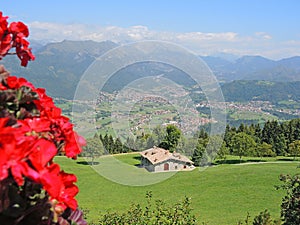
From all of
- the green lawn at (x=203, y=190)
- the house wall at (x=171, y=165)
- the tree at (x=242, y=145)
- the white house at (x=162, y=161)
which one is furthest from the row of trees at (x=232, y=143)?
the green lawn at (x=203, y=190)

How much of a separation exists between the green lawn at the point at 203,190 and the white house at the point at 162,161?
2.88 ft

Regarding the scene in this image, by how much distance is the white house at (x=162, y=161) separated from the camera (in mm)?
26516

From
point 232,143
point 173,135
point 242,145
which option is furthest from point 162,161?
point 232,143

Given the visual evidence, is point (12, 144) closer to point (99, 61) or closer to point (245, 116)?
point (99, 61)

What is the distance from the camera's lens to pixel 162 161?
88.0ft

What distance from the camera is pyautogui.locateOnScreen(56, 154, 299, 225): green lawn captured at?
1636cm

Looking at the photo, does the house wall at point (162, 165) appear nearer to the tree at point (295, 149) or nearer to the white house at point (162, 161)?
the white house at point (162, 161)

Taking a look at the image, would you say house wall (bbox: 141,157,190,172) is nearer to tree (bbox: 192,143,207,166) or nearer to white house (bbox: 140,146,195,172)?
white house (bbox: 140,146,195,172)

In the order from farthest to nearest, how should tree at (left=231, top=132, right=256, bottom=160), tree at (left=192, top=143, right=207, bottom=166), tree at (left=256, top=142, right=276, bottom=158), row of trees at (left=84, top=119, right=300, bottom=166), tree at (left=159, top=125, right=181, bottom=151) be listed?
tree at (left=256, top=142, right=276, bottom=158)
tree at (left=231, top=132, right=256, bottom=160)
tree at (left=192, top=143, right=207, bottom=166)
row of trees at (left=84, top=119, right=300, bottom=166)
tree at (left=159, top=125, right=181, bottom=151)

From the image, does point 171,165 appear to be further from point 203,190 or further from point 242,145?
point 242,145

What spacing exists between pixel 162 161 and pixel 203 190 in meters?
4.61

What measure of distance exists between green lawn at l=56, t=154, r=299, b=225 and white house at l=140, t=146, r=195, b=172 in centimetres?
88

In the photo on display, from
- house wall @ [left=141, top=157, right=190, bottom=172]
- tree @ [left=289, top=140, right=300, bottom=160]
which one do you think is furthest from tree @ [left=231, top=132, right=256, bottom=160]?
house wall @ [left=141, top=157, right=190, bottom=172]

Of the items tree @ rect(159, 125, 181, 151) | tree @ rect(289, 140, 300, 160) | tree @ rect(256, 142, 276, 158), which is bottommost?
tree @ rect(256, 142, 276, 158)
